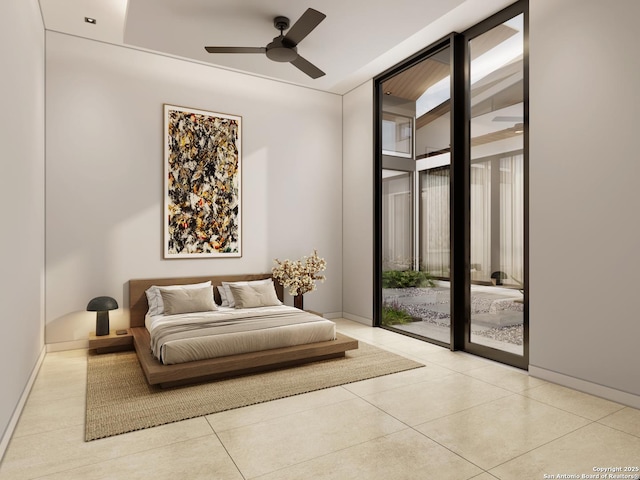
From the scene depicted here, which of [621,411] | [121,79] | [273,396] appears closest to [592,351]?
[621,411]

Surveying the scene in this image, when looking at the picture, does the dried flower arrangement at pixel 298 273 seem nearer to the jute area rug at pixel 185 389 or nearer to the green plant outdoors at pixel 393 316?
the green plant outdoors at pixel 393 316

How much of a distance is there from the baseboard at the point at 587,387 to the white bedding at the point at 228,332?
1.93 m

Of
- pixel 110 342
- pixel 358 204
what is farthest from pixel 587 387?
pixel 110 342

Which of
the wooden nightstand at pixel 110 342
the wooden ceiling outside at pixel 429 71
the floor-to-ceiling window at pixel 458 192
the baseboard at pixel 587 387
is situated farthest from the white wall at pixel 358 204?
the wooden nightstand at pixel 110 342

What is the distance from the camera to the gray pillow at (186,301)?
451cm

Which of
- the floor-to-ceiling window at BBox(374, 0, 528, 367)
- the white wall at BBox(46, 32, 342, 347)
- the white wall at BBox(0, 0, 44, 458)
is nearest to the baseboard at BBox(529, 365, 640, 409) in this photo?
the floor-to-ceiling window at BBox(374, 0, 528, 367)

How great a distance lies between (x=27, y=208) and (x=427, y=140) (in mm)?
4104

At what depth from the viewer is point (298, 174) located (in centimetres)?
599

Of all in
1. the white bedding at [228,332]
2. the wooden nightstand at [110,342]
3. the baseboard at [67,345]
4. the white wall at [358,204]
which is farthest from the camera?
the white wall at [358,204]

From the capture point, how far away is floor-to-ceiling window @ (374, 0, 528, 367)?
13.0 ft

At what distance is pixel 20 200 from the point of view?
2986 mm

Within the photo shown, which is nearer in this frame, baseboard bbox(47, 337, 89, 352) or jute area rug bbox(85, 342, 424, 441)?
jute area rug bbox(85, 342, 424, 441)

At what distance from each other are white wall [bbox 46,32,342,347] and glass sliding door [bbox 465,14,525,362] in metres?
2.52

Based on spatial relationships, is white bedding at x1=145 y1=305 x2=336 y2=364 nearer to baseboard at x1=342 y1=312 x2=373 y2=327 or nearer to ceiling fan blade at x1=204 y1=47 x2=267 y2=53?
baseboard at x1=342 y1=312 x2=373 y2=327
